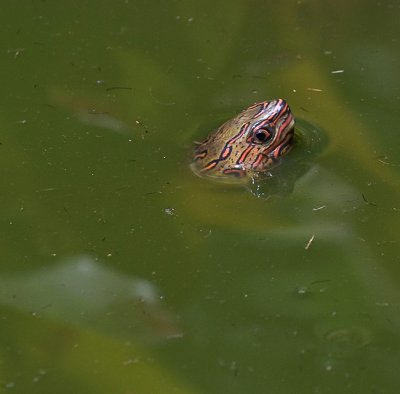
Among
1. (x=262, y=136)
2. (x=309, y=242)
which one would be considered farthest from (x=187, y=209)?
(x=262, y=136)

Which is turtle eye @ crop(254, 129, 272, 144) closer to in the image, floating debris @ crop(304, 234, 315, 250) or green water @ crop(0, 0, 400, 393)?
green water @ crop(0, 0, 400, 393)

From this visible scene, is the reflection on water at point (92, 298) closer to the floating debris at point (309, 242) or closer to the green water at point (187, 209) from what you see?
the green water at point (187, 209)

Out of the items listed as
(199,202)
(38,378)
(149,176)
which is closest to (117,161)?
(149,176)

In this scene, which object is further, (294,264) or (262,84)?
(262,84)

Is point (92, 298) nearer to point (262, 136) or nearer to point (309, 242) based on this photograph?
point (309, 242)

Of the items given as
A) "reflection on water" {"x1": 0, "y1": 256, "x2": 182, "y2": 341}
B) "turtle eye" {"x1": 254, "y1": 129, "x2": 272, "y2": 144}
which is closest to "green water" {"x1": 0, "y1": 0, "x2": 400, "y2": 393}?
"reflection on water" {"x1": 0, "y1": 256, "x2": 182, "y2": 341}

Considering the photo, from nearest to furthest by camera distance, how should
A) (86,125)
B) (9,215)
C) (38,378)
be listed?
(38,378) → (9,215) → (86,125)

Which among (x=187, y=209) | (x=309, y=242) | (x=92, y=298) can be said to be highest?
(x=309, y=242)

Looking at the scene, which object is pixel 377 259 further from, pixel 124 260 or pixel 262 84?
pixel 262 84
